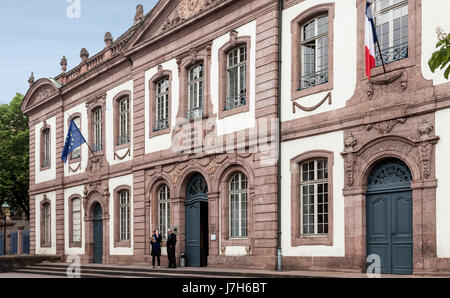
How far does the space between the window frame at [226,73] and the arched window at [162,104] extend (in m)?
3.53

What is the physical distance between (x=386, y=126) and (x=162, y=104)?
430 inches

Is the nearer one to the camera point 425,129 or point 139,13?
point 425,129

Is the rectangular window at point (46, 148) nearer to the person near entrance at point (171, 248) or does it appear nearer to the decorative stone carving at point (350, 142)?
the person near entrance at point (171, 248)

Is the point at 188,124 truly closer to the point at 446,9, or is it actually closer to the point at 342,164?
the point at 342,164

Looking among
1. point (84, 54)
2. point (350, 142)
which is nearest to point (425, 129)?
point (350, 142)

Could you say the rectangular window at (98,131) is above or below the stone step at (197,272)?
above

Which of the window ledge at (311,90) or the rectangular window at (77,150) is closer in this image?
the window ledge at (311,90)

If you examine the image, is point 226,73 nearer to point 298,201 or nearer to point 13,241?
point 298,201

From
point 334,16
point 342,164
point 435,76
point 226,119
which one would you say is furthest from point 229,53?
point 435,76

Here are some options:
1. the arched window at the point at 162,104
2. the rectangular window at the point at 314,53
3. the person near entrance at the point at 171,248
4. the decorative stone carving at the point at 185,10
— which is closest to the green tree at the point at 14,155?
the arched window at the point at 162,104

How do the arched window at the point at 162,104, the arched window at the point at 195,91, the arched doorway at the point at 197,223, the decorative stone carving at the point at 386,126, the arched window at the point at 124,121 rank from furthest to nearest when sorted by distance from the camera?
the arched window at the point at 124,121 < the arched window at the point at 162,104 < the arched window at the point at 195,91 < the arched doorway at the point at 197,223 < the decorative stone carving at the point at 386,126

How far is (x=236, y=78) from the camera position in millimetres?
22094

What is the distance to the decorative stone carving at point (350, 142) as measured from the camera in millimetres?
17547

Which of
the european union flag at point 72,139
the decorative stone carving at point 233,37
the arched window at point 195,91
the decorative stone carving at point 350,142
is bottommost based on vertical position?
the decorative stone carving at point 350,142
